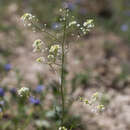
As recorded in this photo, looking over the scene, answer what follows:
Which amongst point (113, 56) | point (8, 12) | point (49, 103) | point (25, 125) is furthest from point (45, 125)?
point (8, 12)

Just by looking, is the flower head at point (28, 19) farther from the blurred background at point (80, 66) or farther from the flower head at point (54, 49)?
the blurred background at point (80, 66)

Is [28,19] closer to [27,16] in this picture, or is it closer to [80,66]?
[27,16]

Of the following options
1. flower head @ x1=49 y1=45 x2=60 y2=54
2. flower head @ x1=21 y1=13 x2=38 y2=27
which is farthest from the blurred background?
flower head @ x1=49 y1=45 x2=60 y2=54

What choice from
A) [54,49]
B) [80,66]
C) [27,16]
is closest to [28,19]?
[27,16]

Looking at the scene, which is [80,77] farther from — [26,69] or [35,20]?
[35,20]

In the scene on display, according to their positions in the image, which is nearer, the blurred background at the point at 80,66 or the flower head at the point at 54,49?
the flower head at the point at 54,49

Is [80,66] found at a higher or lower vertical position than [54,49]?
higher

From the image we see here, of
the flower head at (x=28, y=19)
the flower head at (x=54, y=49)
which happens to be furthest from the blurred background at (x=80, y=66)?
the flower head at (x=54, y=49)

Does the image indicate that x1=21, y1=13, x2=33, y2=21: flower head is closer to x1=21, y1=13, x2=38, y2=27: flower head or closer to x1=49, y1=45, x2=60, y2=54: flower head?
x1=21, y1=13, x2=38, y2=27: flower head
